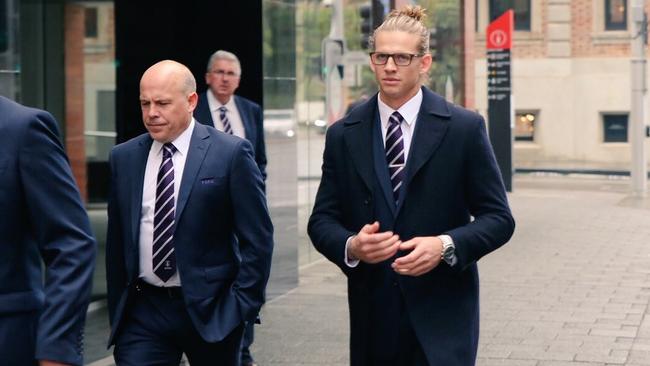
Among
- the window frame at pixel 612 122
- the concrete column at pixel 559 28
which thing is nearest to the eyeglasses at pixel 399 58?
the window frame at pixel 612 122

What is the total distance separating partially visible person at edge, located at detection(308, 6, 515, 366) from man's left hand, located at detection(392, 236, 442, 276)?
5 cm

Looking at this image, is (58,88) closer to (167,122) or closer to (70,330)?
(167,122)

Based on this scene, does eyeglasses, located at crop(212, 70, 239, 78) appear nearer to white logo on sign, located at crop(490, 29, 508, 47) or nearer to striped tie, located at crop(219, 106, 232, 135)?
striped tie, located at crop(219, 106, 232, 135)

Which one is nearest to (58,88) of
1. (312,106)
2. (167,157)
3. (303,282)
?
(312,106)

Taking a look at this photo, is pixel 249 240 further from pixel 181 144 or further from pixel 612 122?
pixel 612 122

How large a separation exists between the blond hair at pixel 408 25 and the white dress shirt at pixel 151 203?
2.92ft

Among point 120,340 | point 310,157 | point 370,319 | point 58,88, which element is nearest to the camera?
point 370,319

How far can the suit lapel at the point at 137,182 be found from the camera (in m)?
5.32

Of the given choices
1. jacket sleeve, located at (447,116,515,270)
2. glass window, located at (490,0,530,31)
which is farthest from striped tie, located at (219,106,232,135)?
glass window, located at (490,0,530,31)

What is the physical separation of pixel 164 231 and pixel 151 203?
12 centimetres

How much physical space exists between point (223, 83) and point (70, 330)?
16.8 feet

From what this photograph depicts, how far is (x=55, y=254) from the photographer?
4.02m

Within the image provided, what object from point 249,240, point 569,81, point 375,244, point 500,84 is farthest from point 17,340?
point 569,81

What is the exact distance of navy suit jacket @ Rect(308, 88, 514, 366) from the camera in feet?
16.0
